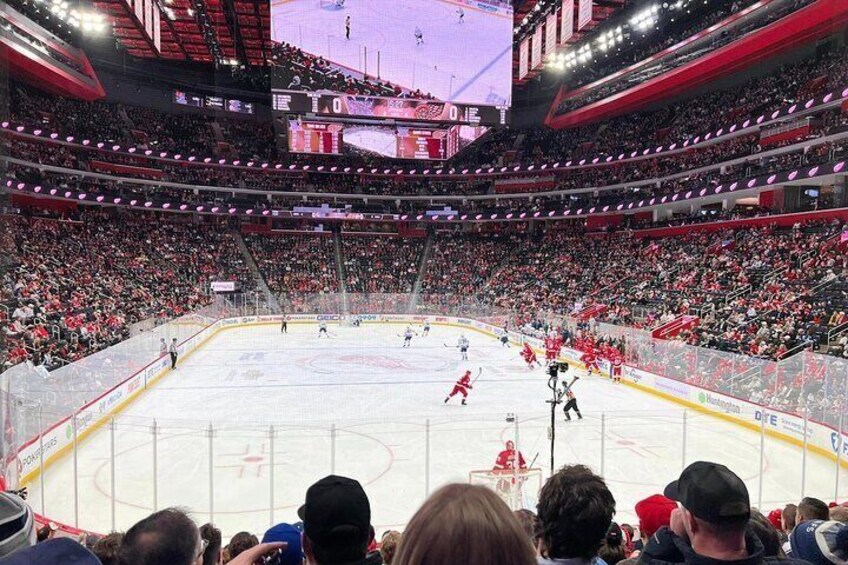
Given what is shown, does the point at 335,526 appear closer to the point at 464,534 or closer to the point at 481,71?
the point at 464,534

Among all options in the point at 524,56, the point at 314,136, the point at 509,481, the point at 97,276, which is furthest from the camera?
the point at 314,136

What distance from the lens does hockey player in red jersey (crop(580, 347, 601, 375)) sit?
2142 centimetres

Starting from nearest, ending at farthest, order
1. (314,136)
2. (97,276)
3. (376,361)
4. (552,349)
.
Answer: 1. (552,349)
2. (376,361)
3. (97,276)
4. (314,136)

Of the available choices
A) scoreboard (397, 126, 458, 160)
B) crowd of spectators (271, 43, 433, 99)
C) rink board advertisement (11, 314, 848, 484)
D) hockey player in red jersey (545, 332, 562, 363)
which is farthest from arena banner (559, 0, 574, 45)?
hockey player in red jersey (545, 332, 562, 363)

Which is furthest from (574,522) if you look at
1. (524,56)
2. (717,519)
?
(524,56)

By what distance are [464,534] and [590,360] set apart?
69.7 feet

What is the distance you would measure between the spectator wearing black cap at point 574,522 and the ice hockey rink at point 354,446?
6.29 metres

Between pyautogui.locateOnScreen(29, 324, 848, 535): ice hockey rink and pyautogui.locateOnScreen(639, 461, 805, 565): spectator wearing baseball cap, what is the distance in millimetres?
6564

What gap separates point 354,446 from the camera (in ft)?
37.8

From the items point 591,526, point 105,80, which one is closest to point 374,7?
point 105,80

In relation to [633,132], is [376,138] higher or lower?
lower

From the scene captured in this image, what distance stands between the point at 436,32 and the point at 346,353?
20977mm

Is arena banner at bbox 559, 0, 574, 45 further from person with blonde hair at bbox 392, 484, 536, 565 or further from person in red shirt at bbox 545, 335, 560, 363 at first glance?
person with blonde hair at bbox 392, 484, 536, 565

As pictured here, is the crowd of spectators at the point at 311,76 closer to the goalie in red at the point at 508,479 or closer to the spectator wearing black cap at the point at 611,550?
the goalie in red at the point at 508,479
